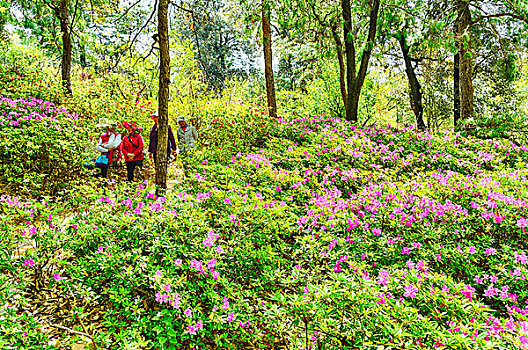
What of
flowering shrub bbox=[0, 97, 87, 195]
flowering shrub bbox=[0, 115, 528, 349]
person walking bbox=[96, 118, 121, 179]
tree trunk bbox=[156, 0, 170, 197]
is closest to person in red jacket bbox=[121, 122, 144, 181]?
person walking bbox=[96, 118, 121, 179]

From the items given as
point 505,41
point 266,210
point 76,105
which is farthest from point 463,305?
point 76,105

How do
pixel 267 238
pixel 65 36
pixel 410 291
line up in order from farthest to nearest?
pixel 65 36 → pixel 267 238 → pixel 410 291

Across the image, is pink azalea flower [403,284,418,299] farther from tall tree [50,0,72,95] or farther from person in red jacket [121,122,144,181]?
tall tree [50,0,72,95]

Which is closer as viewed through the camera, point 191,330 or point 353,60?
point 191,330

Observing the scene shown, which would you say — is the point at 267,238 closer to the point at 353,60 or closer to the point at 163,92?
the point at 163,92

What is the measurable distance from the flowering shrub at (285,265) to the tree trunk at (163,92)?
1.15 ft

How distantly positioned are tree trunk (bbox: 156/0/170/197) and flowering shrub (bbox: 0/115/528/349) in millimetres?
350

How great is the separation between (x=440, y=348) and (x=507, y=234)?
236 cm

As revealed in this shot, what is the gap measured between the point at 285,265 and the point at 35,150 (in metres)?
4.86

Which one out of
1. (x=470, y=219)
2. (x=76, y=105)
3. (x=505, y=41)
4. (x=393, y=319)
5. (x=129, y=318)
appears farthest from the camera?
(x=76, y=105)

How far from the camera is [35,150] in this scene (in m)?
5.44

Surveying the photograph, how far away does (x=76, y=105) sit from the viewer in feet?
29.3

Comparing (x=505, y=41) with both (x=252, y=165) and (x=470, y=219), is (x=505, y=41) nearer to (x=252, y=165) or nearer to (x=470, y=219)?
(x=470, y=219)

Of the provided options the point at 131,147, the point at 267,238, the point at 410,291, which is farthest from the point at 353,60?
the point at 410,291
